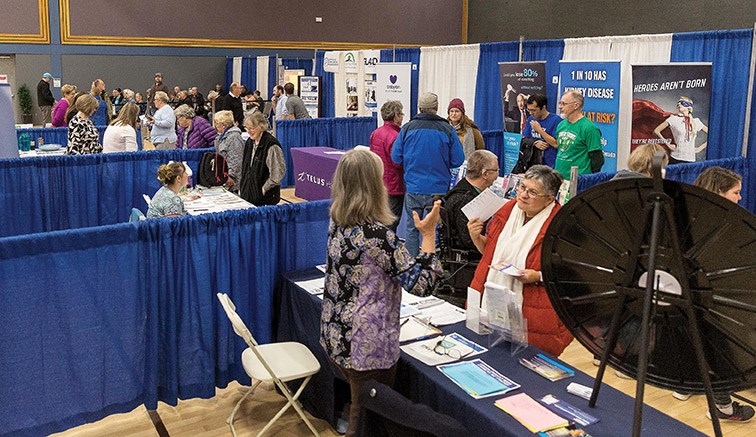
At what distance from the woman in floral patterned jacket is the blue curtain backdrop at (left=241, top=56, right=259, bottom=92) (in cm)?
1588

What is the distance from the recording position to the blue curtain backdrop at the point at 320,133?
1009 cm

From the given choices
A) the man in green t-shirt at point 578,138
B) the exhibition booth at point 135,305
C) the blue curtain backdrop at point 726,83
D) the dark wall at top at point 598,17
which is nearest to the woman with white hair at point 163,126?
the exhibition booth at point 135,305

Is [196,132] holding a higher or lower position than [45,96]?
lower

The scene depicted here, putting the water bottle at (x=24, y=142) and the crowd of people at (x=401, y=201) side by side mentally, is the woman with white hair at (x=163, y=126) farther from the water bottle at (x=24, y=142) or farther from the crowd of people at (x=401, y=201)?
the water bottle at (x=24, y=142)

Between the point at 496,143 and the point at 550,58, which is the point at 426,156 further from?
the point at 550,58

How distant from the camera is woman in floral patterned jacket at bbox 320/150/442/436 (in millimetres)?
2553

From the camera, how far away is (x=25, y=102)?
15711 millimetres

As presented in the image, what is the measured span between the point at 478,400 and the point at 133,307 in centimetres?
180

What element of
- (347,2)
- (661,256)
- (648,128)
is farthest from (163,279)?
(347,2)

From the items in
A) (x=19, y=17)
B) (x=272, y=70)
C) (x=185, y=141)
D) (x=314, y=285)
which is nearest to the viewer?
(x=314, y=285)

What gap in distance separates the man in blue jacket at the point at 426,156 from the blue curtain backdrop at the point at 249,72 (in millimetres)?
12937

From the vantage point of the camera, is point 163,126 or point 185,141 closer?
point 185,141

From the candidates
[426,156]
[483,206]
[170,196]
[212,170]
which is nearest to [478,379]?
[483,206]

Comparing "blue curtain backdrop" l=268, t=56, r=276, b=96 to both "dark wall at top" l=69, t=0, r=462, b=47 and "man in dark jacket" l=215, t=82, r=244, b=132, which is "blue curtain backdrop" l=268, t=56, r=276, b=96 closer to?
"dark wall at top" l=69, t=0, r=462, b=47
